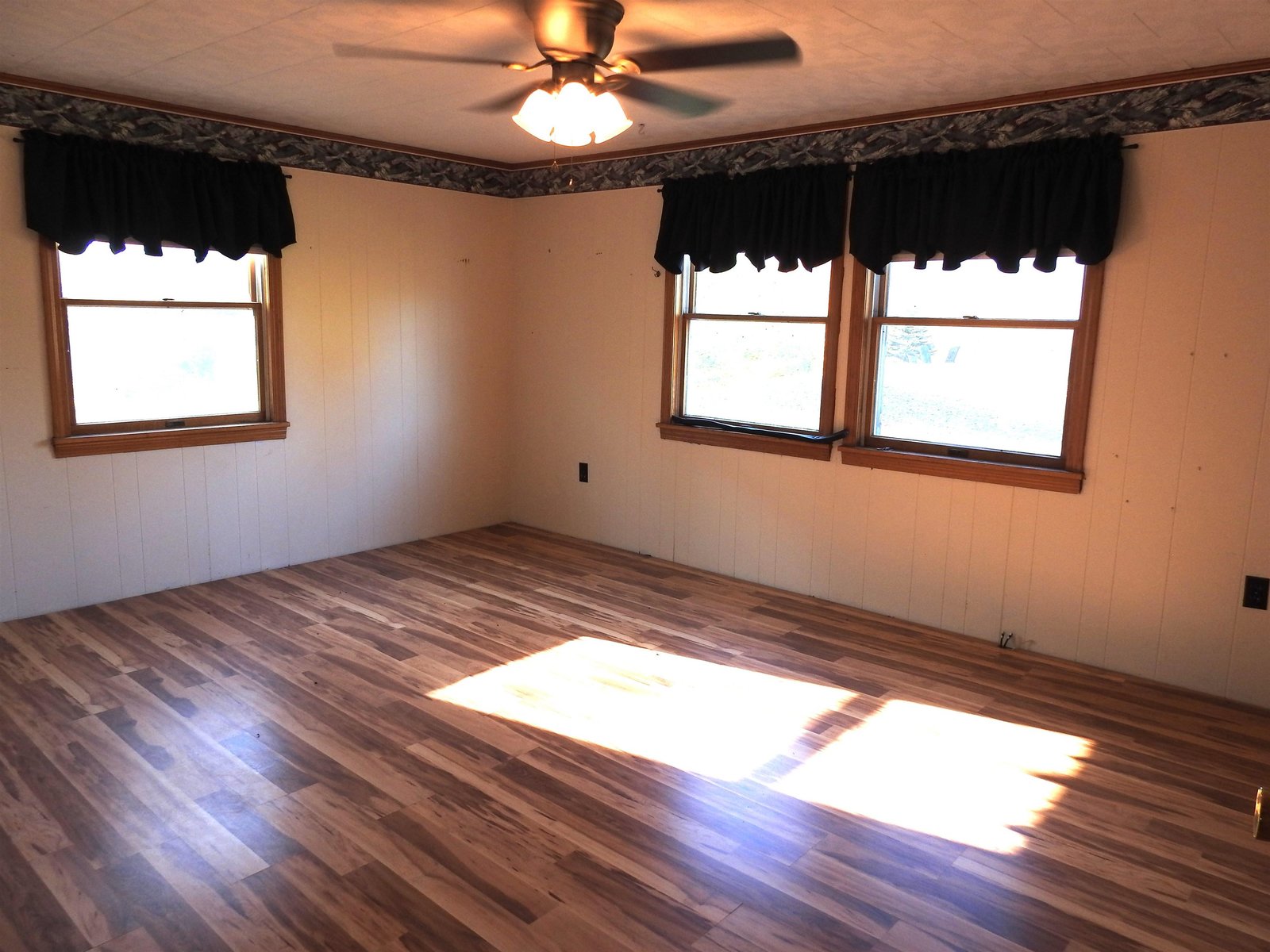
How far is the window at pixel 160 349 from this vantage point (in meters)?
4.23

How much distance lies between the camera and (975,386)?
4145 millimetres

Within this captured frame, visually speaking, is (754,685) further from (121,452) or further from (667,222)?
(121,452)

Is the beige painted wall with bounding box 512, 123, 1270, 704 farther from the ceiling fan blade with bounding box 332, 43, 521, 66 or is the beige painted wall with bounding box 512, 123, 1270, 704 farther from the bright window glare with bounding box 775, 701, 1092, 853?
the ceiling fan blade with bounding box 332, 43, 521, 66

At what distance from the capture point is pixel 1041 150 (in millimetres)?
3756

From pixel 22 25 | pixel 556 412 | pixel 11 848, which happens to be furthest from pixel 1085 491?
pixel 22 25

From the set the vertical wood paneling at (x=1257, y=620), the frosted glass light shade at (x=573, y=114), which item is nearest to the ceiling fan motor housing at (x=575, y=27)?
the frosted glass light shade at (x=573, y=114)

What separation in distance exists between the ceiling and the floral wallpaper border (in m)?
0.13

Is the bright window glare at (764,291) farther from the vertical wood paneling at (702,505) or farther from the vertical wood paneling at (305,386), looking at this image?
the vertical wood paneling at (305,386)

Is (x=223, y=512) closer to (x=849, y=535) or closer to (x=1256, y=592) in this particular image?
(x=849, y=535)

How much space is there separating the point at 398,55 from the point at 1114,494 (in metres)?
3.39

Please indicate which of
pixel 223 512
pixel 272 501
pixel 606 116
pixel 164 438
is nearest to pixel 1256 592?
pixel 606 116

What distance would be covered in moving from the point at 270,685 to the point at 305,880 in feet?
4.44

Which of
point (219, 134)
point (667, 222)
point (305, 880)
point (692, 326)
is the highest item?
point (219, 134)

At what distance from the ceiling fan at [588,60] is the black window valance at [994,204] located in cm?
111
